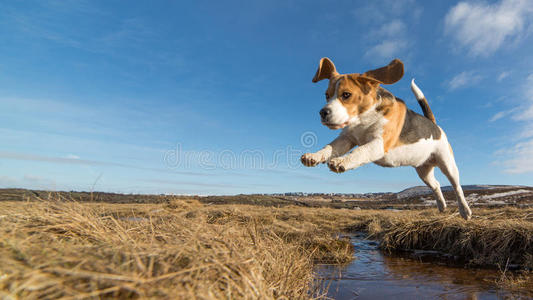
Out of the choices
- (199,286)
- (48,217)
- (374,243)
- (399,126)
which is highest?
(399,126)

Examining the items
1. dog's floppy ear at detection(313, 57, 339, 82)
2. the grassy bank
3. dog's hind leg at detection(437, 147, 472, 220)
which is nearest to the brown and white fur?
dog's floppy ear at detection(313, 57, 339, 82)

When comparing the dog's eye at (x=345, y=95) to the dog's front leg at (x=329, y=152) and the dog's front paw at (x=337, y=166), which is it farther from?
the dog's front paw at (x=337, y=166)

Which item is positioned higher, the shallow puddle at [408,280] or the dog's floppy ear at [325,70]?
the dog's floppy ear at [325,70]

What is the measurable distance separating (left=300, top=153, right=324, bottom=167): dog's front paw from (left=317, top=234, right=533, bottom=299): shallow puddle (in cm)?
180

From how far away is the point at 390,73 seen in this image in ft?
11.4

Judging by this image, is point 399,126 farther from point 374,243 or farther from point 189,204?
point 189,204

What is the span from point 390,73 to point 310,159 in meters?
1.50

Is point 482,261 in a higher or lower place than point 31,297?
lower

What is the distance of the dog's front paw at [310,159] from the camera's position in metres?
3.13

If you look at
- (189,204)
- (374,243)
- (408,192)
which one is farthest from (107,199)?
(408,192)

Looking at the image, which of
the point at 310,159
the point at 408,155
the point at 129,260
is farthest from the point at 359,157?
the point at 129,260

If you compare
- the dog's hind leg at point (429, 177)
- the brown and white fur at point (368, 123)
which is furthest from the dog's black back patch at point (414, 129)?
the dog's hind leg at point (429, 177)

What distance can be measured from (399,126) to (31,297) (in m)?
4.14

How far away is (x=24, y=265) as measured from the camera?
1.67 m
